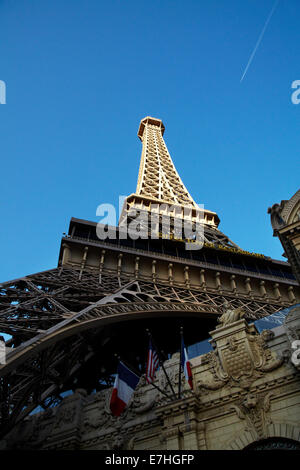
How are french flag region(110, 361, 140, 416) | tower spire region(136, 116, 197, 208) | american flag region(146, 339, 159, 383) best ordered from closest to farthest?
french flag region(110, 361, 140, 416) → american flag region(146, 339, 159, 383) → tower spire region(136, 116, 197, 208)

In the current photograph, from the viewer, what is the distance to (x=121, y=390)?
1542cm

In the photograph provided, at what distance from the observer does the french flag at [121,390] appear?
14844 millimetres

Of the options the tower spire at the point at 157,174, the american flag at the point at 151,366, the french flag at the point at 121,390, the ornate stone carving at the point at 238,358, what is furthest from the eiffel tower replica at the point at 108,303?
the tower spire at the point at 157,174

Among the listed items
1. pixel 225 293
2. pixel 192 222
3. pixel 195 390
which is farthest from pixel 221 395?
pixel 192 222

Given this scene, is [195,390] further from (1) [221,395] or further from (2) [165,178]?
(2) [165,178]

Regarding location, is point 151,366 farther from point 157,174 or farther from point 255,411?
point 157,174

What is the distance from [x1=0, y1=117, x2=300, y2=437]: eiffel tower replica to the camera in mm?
18578

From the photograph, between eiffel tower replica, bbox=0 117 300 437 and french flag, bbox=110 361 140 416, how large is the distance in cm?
375

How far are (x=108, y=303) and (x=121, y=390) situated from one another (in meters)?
8.29

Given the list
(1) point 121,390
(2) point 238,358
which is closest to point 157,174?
(2) point 238,358

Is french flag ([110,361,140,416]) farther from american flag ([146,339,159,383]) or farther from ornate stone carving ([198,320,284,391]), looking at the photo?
ornate stone carving ([198,320,284,391])

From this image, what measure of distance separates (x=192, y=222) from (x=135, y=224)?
1145 centimetres

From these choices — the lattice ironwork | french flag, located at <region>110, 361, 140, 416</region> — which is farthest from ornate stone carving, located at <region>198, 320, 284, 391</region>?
the lattice ironwork

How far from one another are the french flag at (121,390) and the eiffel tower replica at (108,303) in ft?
12.3
